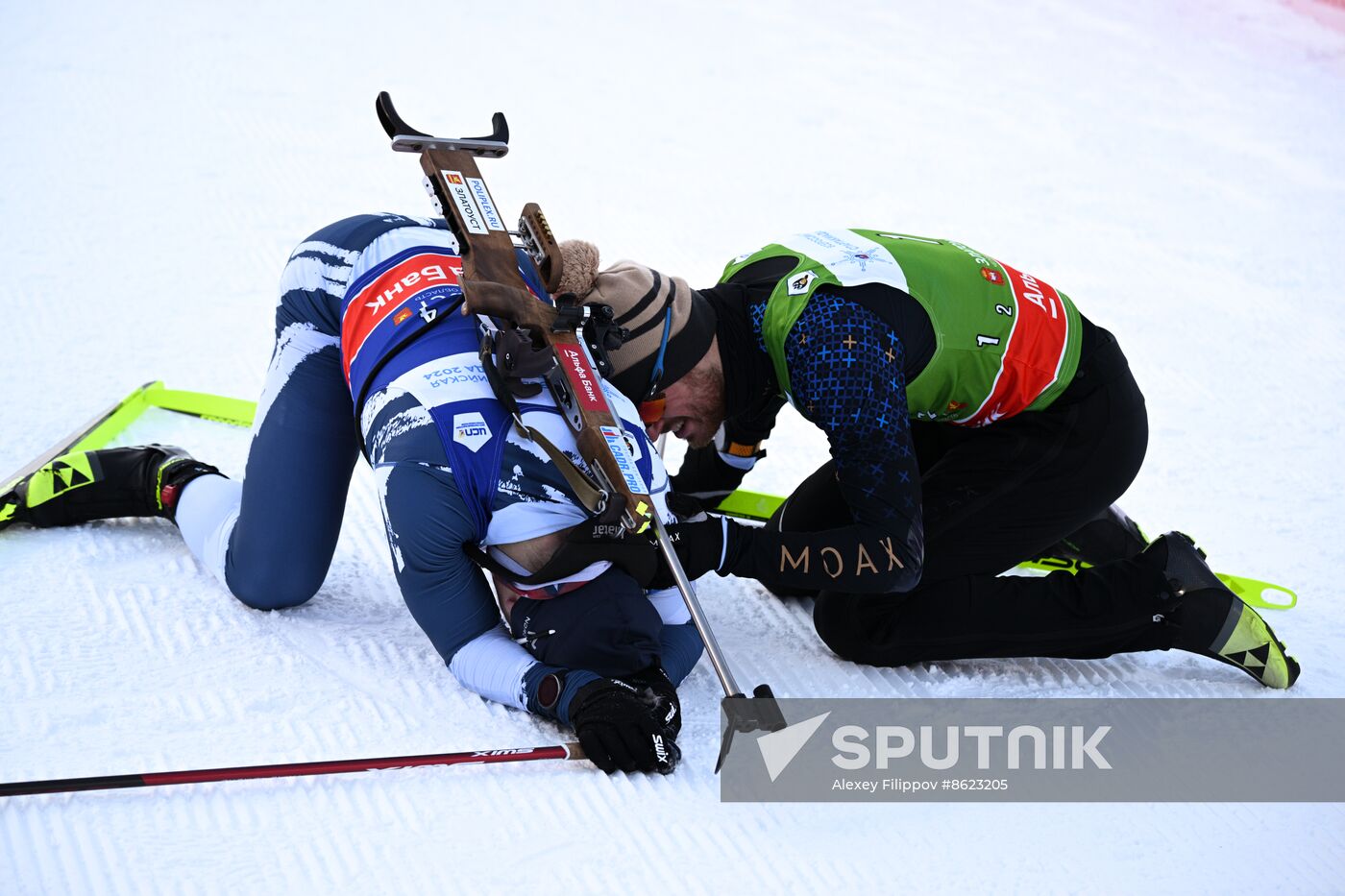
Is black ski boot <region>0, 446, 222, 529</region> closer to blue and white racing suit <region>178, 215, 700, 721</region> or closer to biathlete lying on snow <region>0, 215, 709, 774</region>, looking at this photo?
blue and white racing suit <region>178, 215, 700, 721</region>

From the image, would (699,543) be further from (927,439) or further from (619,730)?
(927,439)

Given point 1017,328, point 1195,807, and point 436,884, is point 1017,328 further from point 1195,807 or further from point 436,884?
point 436,884

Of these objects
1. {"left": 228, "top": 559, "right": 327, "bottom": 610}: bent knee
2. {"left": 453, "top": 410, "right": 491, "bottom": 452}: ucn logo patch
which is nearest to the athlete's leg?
{"left": 228, "top": 559, "right": 327, "bottom": 610}: bent knee

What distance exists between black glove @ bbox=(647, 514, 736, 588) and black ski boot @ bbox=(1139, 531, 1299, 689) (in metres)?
0.86

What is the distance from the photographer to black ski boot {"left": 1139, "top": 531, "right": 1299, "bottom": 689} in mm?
2369

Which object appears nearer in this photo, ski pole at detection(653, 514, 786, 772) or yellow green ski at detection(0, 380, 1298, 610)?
ski pole at detection(653, 514, 786, 772)

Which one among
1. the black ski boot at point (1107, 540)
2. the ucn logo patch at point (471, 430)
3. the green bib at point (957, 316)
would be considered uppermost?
the green bib at point (957, 316)

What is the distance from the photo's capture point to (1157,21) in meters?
6.38

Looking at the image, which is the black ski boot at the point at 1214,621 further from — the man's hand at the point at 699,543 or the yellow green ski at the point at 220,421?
the man's hand at the point at 699,543

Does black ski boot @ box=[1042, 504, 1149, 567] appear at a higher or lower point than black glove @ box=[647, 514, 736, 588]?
lower

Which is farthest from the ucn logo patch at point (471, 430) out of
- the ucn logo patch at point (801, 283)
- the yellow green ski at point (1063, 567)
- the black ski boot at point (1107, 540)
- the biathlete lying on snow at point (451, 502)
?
the black ski boot at point (1107, 540)

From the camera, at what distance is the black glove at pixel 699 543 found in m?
2.07

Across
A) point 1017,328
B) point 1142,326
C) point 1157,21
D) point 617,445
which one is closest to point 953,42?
point 1157,21

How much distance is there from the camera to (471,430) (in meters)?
2.03
